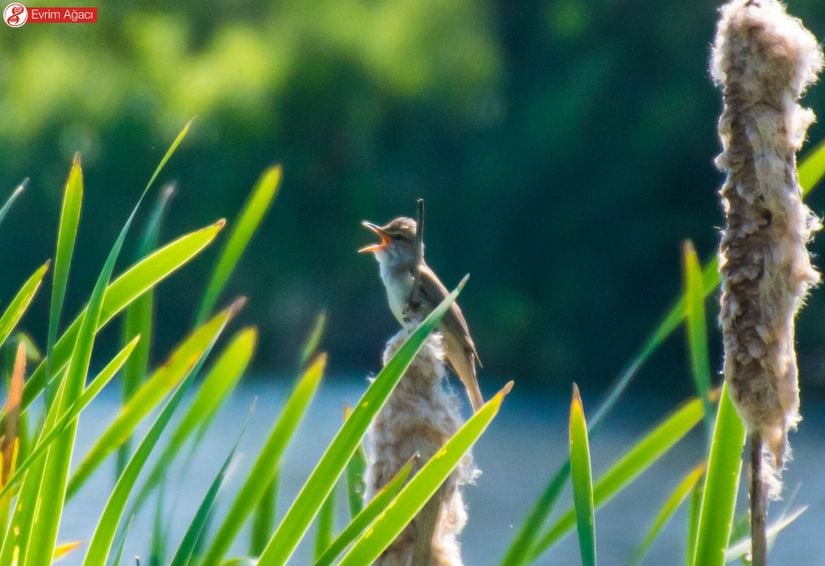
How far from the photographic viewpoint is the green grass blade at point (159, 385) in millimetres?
1543

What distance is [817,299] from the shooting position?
57.9ft

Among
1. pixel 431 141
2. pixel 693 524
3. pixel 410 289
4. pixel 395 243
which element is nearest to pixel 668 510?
pixel 693 524

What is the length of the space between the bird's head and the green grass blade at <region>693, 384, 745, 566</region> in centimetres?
201

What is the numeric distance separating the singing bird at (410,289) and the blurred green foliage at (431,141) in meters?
14.2

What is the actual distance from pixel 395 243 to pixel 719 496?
241 centimetres

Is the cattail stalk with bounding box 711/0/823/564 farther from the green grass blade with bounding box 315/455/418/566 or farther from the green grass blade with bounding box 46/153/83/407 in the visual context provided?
the green grass blade with bounding box 46/153/83/407

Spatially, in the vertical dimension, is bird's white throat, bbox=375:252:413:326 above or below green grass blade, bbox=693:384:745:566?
above

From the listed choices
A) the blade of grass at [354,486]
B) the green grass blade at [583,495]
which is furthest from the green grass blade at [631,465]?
the blade of grass at [354,486]

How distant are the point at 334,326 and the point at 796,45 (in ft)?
57.3

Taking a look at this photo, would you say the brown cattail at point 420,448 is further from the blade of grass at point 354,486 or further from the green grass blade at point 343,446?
the blade of grass at point 354,486

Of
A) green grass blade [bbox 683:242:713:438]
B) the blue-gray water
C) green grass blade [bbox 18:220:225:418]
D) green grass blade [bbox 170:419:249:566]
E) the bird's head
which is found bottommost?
green grass blade [bbox 170:419:249:566]

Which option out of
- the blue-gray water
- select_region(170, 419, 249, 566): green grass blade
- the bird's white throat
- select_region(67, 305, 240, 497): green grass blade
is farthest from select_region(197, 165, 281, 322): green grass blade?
the blue-gray water

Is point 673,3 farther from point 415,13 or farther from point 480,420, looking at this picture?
point 480,420

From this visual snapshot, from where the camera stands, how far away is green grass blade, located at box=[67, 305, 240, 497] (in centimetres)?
154
